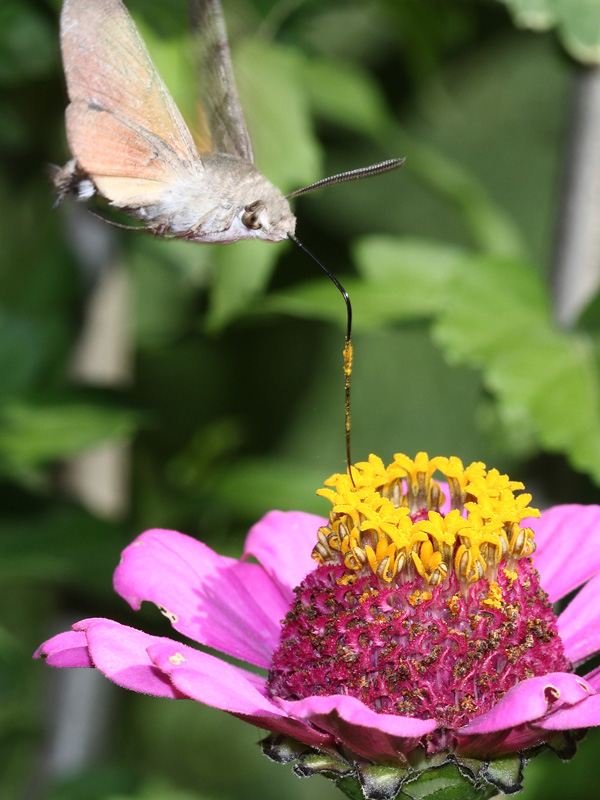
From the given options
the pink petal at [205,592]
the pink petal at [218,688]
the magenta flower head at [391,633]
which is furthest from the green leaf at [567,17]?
the pink petal at [218,688]

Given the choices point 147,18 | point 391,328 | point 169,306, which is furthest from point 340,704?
point 169,306

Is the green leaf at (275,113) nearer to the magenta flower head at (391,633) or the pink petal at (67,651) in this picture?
the magenta flower head at (391,633)

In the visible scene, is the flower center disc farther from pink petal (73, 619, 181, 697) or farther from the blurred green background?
the blurred green background

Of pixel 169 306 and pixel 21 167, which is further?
pixel 169 306

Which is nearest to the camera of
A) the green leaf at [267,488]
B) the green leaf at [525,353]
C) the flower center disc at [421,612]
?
the flower center disc at [421,612]

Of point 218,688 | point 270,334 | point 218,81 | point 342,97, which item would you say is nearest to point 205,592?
point 218,688

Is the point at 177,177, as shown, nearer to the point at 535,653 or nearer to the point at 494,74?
the point at 535,653

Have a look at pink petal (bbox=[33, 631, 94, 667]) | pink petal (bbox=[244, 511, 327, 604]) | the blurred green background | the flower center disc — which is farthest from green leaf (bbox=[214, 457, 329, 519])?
pink petal (bbox=[33, 631, 94, 667])
